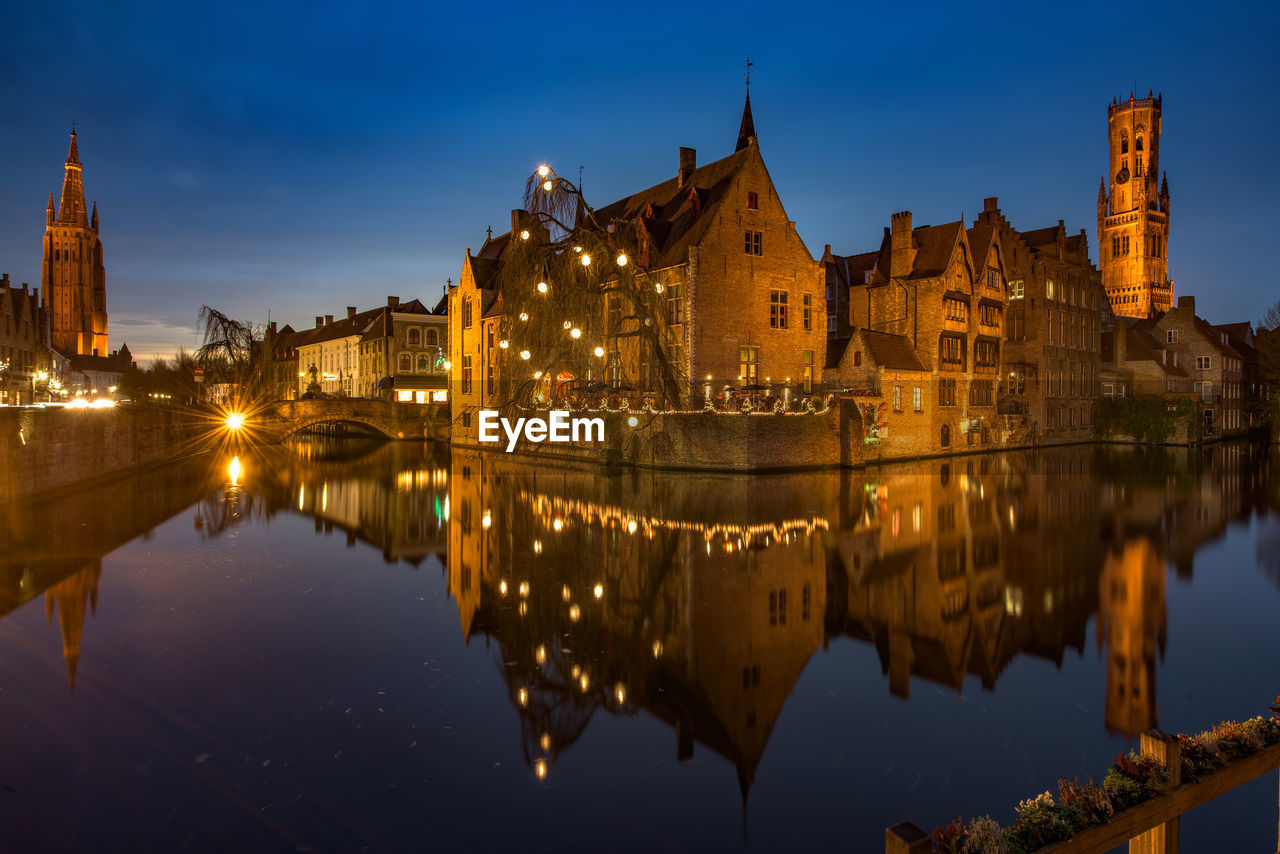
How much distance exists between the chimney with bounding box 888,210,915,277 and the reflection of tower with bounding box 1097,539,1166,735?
88.7ft

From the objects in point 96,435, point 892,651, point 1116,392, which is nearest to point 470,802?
point 892,651

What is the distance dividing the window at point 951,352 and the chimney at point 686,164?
1647cm

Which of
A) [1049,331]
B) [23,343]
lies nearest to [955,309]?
[1049,331]

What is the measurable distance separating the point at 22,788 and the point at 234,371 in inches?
1907

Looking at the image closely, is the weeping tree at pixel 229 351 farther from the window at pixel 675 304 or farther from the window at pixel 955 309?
the window at pixel 955 309

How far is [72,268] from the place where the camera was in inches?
4417

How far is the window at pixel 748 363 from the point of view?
118 ft

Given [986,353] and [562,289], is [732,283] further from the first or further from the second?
[986,353]

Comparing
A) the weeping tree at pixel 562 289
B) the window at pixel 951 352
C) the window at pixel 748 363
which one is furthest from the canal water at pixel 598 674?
the window at pixel 951 352

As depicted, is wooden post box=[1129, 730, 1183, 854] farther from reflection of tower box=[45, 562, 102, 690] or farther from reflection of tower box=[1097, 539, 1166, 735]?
reflection of tower box=[45, 562, 102, 690]

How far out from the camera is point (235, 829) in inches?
210

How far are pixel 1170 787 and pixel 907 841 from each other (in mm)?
1925

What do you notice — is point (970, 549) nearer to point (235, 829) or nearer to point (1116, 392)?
point (235, 829)

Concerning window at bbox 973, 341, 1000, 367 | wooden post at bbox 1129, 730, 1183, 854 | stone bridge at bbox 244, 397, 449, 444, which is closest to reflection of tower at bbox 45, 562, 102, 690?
wooden post at bbox 1129, 730, 1183, 854
